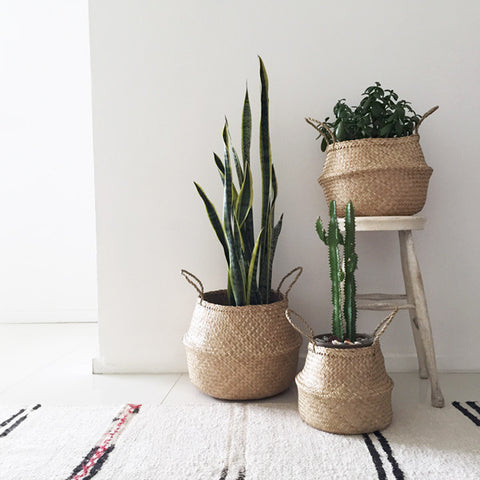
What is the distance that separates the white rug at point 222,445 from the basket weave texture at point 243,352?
→ 7 cm

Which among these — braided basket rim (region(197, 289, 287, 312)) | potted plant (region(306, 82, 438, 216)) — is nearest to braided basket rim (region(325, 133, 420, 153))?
potted plant (region(306, 82, 438, 216))

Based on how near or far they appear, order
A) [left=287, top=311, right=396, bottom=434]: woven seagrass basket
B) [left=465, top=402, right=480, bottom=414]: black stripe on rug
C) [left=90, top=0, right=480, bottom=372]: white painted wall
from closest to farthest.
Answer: [left=287, top=311, right=396, bottom=434]: woven seagrass basket → [left=465, top=402, right=480, bottom=414]: black stripe on rug → [left=90, top=0, right=480, bottom=372]: white painted wall

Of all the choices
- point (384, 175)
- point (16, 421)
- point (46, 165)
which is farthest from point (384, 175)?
point (46, 165)

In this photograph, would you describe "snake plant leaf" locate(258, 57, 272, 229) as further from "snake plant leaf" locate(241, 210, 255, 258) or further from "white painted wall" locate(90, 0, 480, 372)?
"white painted wall" locate(90, 0, 480, 372)

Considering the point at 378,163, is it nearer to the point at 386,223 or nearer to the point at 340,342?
the point at 386,223

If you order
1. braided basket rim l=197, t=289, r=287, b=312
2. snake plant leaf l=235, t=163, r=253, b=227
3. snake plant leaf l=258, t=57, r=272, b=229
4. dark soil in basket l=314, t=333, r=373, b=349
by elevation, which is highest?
snake plant leaf l=258, t=57, r=272, b=229

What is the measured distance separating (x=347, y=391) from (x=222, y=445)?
33cm

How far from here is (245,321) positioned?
1460 mm

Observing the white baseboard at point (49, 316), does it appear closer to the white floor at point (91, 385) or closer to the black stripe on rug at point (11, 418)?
the white floor at point (91, 385)

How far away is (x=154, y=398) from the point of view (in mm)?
1527

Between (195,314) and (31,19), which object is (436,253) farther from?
(31,19)

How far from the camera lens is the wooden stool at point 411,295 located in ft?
4.66

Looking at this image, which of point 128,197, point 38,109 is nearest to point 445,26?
point 128,197

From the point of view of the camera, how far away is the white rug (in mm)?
1051
